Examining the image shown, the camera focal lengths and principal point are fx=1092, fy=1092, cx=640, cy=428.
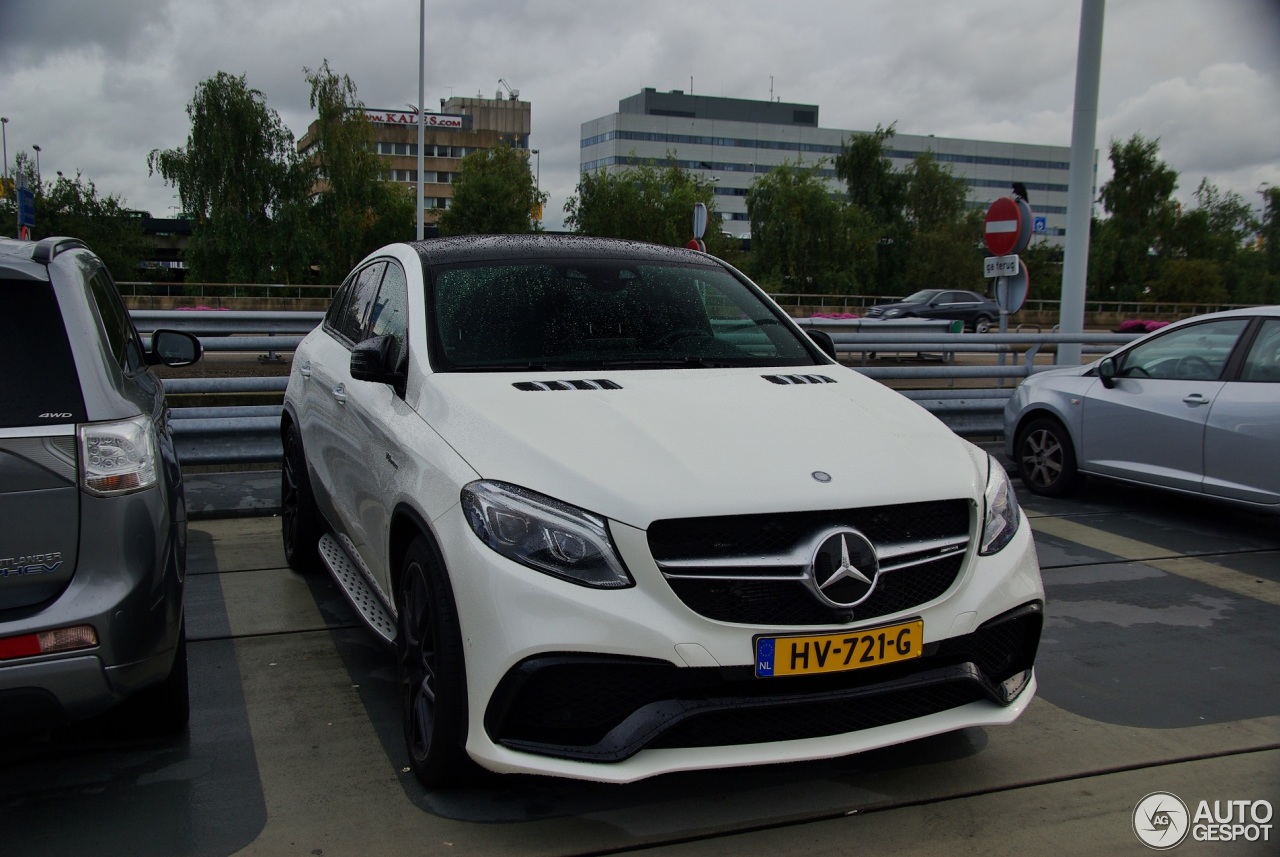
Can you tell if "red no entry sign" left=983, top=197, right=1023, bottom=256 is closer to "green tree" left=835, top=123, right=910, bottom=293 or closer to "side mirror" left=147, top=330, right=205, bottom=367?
"side mirror" left=147, top=330, right=205, bottom=367

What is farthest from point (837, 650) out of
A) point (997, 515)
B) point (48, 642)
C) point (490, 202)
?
point (490, 202)

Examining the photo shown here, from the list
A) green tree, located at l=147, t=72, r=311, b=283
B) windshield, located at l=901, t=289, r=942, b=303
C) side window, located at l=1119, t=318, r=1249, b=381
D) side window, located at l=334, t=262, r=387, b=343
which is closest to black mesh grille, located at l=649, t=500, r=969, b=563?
side window, located at l=334, t=262, r=387, b=343

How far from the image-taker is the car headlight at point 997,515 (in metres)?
3.15

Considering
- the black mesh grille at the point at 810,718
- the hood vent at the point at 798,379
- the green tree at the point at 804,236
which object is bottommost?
the black mesh grille at the point at 810,718

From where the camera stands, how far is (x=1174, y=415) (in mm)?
6785

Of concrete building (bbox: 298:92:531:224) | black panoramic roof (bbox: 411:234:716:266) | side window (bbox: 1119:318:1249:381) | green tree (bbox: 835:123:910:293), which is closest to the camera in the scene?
black panoramic roof (bbox: 411:234:716:266)

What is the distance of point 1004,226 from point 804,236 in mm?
47897

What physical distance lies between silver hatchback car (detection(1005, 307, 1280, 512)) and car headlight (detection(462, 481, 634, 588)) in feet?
16.4

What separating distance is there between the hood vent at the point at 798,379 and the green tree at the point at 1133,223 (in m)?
63.4

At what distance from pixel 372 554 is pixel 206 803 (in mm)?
1001

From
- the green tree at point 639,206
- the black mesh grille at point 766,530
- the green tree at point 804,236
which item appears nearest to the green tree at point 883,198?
the green tree at point 804,236

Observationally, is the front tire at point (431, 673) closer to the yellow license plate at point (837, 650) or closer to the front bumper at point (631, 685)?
the front bumper at point (631, 685)

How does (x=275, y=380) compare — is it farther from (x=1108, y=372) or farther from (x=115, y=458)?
(x=1108, y=372)

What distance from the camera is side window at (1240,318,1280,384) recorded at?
6312 millimetres
